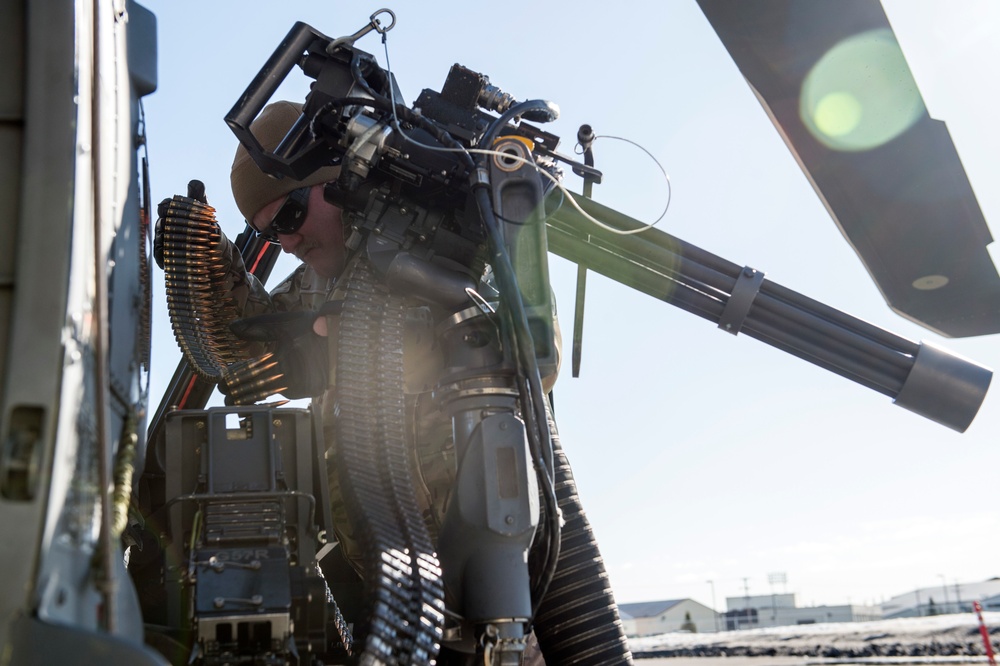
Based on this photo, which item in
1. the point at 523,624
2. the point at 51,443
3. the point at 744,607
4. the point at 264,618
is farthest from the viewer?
the point at 744,607

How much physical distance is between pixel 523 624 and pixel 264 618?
0.88 metres

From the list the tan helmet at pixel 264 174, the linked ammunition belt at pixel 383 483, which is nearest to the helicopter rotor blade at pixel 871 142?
the linked ammunition belt at pixel 383 483

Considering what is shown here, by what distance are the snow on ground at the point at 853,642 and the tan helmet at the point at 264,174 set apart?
19.7 feet

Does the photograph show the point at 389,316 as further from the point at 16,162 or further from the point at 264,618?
the point at 16,162

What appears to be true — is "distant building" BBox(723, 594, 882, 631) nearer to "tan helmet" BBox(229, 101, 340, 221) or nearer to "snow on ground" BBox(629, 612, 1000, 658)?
"snow on ground" BBox(629, 612, 1000, 658)

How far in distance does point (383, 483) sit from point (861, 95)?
2.31 metres

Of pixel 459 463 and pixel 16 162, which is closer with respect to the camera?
pixel 16 162

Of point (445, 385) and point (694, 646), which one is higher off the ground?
point (445, 385)

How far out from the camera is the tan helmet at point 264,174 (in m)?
4.90

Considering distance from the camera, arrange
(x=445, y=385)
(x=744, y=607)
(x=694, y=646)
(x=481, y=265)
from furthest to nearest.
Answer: (x=744, y=607) < (x=694, y=646) < (x=481, y=265) < (x=445, y=385)

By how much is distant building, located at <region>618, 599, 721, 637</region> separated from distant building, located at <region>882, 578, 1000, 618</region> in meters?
8.03

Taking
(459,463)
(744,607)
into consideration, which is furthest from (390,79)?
(744,607)

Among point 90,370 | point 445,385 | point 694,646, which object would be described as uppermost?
point 445,385

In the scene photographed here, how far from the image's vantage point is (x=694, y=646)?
14305 mm
